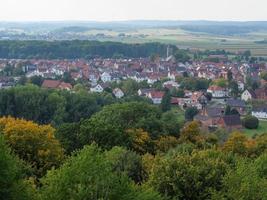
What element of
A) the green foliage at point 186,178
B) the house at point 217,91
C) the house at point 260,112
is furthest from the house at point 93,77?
the green foliage at point 186,178

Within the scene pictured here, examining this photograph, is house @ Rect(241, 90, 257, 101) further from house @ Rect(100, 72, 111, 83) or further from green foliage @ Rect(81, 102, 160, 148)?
green foliage @ Rect(81, 102, 160, 148)

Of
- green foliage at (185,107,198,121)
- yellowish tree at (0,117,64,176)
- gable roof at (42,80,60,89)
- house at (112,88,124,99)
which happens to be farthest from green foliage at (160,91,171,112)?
yellowish tree at (0,117,64,176)

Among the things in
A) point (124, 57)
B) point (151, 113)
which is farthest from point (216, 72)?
point (151, 113)

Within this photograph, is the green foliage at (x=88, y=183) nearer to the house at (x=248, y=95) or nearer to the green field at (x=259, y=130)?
the green field at (x=259, y=130)

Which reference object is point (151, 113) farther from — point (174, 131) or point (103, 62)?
point (103, 62)

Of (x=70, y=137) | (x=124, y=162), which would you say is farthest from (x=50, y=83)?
(x=124, y=162)

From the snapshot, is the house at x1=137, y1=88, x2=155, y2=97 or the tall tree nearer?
the tall tree
